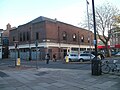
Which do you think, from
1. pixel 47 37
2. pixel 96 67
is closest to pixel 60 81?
pixel 96 67

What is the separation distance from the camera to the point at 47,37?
50188 mm

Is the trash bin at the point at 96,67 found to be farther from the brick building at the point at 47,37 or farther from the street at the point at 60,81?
the brick building at the point at 47,37

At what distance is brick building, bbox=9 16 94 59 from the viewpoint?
165 ft

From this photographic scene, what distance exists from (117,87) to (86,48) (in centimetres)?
5794

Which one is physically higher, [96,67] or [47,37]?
[47,37]

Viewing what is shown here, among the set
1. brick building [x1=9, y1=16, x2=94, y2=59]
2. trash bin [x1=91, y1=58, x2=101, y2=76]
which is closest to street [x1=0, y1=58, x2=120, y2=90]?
trash bin [x1=91, y1=58, x2=101, y2=76]

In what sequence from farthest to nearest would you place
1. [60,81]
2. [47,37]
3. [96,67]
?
[47,37]
[96,67]
[60,81]

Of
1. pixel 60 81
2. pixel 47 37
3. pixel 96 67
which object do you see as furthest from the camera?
pixel 47 37

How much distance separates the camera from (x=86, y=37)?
71062 millimetres

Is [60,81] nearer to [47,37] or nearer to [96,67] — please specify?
[96,67]

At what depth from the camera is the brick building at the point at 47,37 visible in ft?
165

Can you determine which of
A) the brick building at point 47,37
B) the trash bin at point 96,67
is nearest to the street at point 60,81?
the trash bin at point 96,67

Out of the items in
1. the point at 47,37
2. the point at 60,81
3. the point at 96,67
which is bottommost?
the point at 60,81

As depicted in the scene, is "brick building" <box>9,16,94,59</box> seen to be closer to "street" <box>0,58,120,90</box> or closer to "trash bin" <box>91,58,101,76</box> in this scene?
"street" <box>0,58,120,90</box>
